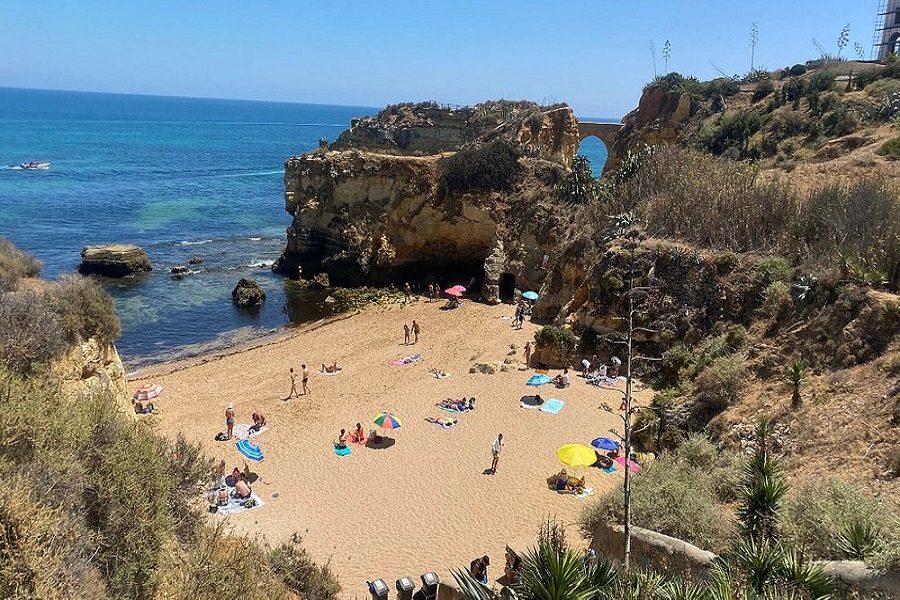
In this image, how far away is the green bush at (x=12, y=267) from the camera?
44.3 feet

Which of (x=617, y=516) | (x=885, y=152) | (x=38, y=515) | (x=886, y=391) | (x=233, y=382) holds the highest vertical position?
(x=885, y=152)

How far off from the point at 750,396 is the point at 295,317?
23510 mm

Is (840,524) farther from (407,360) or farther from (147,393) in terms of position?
(147,393)

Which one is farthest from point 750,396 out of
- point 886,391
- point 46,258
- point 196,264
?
point 46,258

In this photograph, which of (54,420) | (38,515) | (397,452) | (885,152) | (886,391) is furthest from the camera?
(885,152)

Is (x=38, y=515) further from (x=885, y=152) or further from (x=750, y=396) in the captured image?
(x=885, y=152)

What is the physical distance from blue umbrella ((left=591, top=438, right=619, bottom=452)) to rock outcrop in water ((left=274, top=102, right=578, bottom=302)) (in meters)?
17.5

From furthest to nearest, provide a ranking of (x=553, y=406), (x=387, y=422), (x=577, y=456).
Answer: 1. (x=553, y=406)
2. (x=387, y=422)
3. (x=577, y=456)

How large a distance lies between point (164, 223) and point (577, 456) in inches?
1993

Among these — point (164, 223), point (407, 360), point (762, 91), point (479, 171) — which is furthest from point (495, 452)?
point (164, 223)

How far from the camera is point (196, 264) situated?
40.9m

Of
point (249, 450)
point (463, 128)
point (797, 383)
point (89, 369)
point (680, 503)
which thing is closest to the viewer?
point (680, 503)

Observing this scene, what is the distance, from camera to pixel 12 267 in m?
14.8

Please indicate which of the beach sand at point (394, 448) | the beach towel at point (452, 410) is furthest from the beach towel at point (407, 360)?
the beach towel at point (452, 410)
